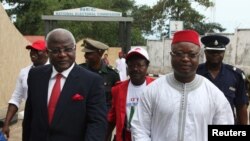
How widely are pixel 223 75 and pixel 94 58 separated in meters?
1.59

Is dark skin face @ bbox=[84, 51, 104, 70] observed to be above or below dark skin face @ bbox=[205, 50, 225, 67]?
below

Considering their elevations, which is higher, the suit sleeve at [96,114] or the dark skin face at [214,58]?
the dark skin face at [214,58]

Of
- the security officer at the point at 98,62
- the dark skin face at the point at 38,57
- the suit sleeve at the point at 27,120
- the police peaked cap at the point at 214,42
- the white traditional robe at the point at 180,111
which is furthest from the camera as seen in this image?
the dark skin face at the point at 38,57

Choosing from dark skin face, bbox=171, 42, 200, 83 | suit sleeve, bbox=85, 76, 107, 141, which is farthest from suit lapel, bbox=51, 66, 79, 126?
dark skin face, bbox=171, 42, 200, 83

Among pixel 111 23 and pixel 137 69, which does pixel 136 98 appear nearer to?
pixel 137 69

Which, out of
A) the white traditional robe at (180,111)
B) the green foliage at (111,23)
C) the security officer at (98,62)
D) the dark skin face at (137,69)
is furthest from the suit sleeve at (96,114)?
the green foliage at (111,23)

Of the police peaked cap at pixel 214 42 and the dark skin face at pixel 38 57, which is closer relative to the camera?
the police peaked cap at pixel 214 42

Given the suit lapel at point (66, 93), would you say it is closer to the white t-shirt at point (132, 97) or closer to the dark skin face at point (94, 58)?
the white t-shirt at point (132, 97)

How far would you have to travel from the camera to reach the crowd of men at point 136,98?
3.20 m

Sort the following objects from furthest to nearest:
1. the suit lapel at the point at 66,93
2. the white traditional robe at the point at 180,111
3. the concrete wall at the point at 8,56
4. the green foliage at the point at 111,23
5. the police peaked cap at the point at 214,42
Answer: the green foliage at the point at 111,23
the concrete wall at the point at 8,56
the police peaked cap at the point at 214,42
the suit lapel at the point at 66,93
the white traditional robe at the point at 180,111

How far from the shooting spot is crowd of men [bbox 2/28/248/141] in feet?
10.5

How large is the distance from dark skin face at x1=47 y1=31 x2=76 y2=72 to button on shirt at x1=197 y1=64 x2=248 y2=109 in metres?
1.62

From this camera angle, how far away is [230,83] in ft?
15.8

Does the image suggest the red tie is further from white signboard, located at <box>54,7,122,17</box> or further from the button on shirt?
white signboard, located at <box>54,7,122,17</box>
